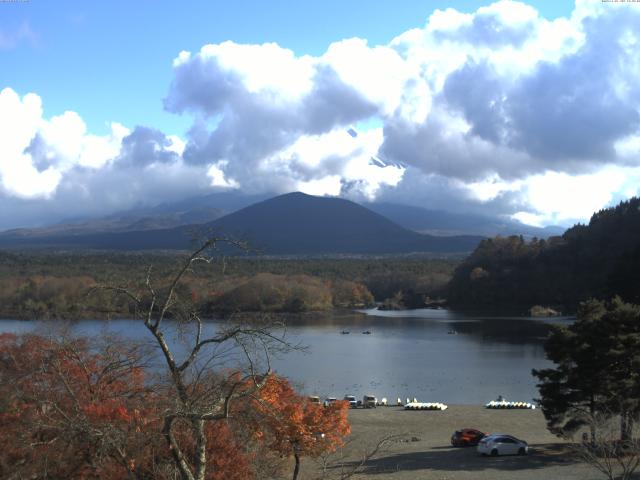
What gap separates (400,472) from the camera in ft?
45.2

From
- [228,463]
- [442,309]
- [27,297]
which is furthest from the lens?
[442,309]

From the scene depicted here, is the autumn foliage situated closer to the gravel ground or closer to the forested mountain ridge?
the gravel ground

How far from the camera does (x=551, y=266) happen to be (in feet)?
236

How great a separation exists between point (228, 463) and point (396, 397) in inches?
754

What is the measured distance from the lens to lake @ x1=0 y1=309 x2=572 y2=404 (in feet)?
89.9

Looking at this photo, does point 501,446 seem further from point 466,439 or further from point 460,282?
point 460,282

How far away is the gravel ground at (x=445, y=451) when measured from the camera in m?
13.3

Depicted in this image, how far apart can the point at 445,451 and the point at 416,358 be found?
2059cm

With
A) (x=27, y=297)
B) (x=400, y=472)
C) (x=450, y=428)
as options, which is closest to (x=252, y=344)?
(x=400, y=472)

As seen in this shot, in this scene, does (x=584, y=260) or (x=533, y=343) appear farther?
(x=584, y=260)

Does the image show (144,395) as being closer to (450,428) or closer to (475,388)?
(450,428)

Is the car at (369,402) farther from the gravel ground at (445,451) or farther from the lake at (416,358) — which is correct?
the lake at (416,358)

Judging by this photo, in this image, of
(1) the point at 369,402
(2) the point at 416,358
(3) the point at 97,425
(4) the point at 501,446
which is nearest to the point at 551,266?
(2) the point at 416,358

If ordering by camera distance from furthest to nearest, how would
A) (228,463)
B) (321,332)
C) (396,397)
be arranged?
1. (321,332)
2. (396,397)
3. (228,463)
